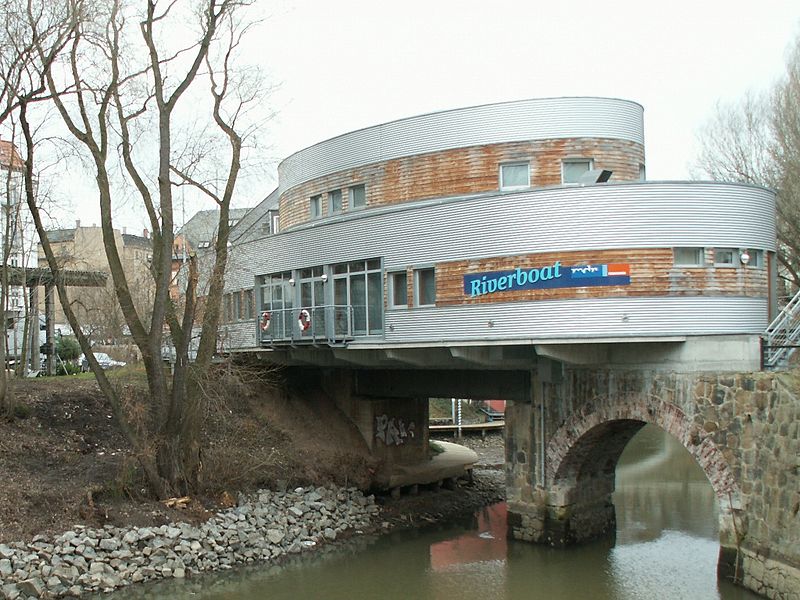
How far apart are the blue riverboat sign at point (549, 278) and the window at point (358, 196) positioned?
19.3 feet

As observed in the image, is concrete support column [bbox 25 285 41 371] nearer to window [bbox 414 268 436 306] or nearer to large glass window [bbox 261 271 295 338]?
large glass window [bbox 261 271 295 338]

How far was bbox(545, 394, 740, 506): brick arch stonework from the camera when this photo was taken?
16375 millimetres

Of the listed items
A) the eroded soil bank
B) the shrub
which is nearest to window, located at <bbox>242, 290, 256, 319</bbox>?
the eroded soil bank

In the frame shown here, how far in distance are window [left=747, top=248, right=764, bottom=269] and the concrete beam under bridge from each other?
19.5 ft

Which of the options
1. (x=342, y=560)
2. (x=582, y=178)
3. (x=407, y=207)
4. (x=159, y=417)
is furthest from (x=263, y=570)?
(x=582, y=178)

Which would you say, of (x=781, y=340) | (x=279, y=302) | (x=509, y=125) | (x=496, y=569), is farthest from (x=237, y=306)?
(x=781, y=340)

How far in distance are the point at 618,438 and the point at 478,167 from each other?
24.4 ft

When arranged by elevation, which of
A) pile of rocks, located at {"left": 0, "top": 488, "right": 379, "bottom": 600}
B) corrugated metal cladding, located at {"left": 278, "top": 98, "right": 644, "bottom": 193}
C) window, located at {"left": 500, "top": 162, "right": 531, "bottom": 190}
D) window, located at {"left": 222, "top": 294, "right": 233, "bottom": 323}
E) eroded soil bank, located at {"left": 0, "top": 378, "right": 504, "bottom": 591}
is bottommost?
pile of rocks, located at {"left": 0, "top": 488, "right": 379, "bottom": 600}

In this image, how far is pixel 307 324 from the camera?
78.5 ft

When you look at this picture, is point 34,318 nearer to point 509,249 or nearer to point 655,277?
point 509,249

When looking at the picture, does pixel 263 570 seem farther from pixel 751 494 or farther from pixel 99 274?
pixel 99 274

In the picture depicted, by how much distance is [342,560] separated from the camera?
20.4 meters

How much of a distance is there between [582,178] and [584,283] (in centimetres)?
376

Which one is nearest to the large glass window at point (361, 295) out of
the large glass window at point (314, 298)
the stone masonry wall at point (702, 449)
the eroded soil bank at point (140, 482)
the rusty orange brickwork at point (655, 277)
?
the large glass window at point (314, 298)
